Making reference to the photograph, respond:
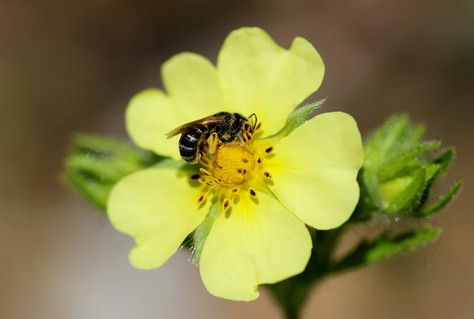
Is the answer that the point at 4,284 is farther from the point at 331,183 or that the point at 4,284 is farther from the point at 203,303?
the point at 331,183

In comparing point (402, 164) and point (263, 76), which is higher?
point (263, 76)

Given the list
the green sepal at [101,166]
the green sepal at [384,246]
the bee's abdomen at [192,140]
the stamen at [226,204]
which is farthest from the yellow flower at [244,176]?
the green sepal at [384,246]

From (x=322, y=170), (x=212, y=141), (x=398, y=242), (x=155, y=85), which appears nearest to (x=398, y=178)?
A: (x=398, y=242)

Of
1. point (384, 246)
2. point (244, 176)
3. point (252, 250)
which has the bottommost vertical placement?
point (384, 246)

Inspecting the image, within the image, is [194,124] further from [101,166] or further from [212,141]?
[101,166]

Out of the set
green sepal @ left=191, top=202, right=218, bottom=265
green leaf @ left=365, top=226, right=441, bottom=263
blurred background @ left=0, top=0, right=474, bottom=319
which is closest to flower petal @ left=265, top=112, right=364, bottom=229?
green sepal @ left=191, top=202, right=218, bottom=265

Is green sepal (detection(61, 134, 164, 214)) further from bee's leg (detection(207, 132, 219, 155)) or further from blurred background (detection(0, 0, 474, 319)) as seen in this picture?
blurred background (detection(0, 0, 474, 319))

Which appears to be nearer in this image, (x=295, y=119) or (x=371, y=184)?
(x=295, y=119)

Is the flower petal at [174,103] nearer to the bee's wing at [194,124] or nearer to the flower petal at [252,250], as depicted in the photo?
the bee's wing at [194,124]
